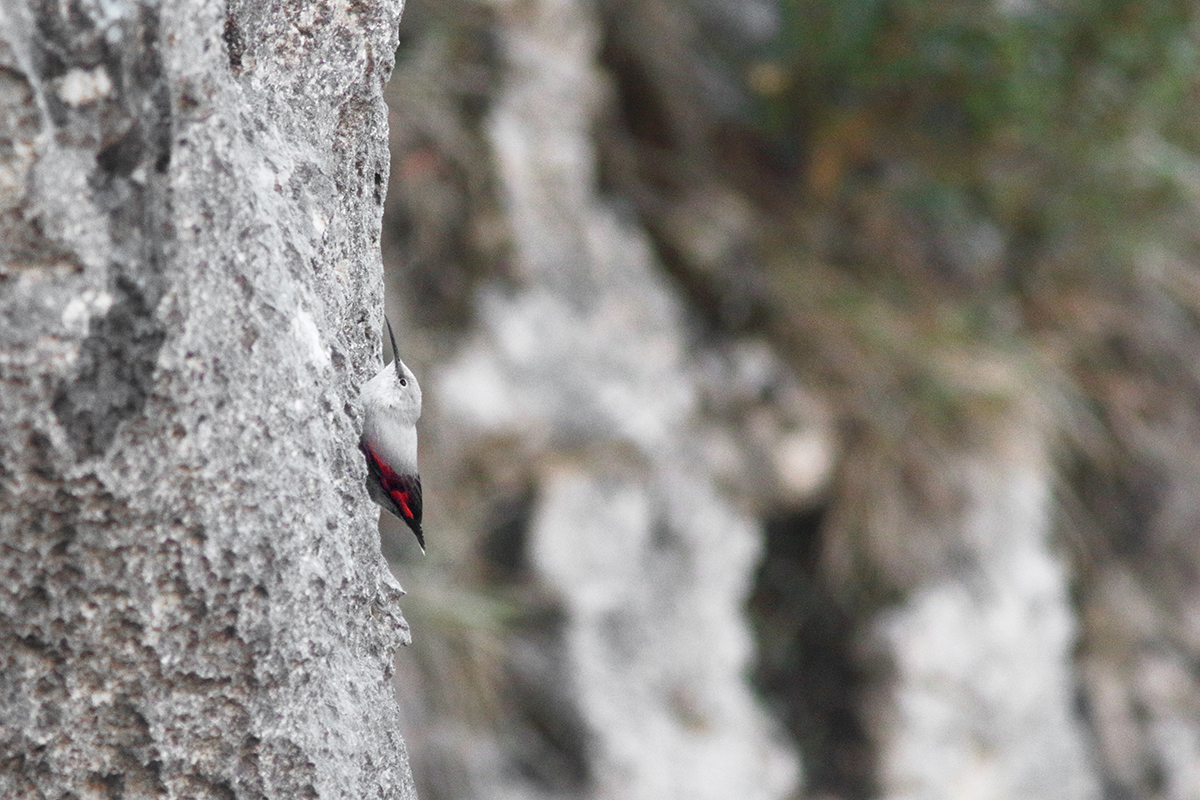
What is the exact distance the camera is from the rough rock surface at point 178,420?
2.72 ft

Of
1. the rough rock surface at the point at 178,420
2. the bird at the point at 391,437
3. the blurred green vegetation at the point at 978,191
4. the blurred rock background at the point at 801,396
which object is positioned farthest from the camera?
the blurred green vegetation at the point at 978,191

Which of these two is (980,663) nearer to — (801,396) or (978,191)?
(801,396)

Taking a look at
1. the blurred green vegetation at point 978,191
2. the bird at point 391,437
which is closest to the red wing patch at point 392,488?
the bird at point 391,437

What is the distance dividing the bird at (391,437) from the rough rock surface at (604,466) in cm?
209

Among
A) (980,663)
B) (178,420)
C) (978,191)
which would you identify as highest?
(978,191)

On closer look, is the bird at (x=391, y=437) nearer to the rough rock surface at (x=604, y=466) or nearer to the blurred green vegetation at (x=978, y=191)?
the rough rock surface at (x=604, y=466)

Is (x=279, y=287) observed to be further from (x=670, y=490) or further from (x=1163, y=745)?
(x=1163, y=745)

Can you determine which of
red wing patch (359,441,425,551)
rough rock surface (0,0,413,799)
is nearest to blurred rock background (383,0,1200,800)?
red wing patch (359,441,425,551)

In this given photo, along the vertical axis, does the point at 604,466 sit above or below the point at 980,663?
above

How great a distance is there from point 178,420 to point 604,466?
2612 mm

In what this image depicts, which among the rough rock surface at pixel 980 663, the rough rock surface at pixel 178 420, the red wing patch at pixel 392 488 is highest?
the rough rock surface at pixel 980 663

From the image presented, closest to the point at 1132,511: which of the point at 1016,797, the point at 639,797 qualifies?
the point at 1016,797

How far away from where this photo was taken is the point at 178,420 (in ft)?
2.92

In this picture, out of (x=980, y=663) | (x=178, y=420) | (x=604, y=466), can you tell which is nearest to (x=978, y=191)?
(x=980, y=663)
